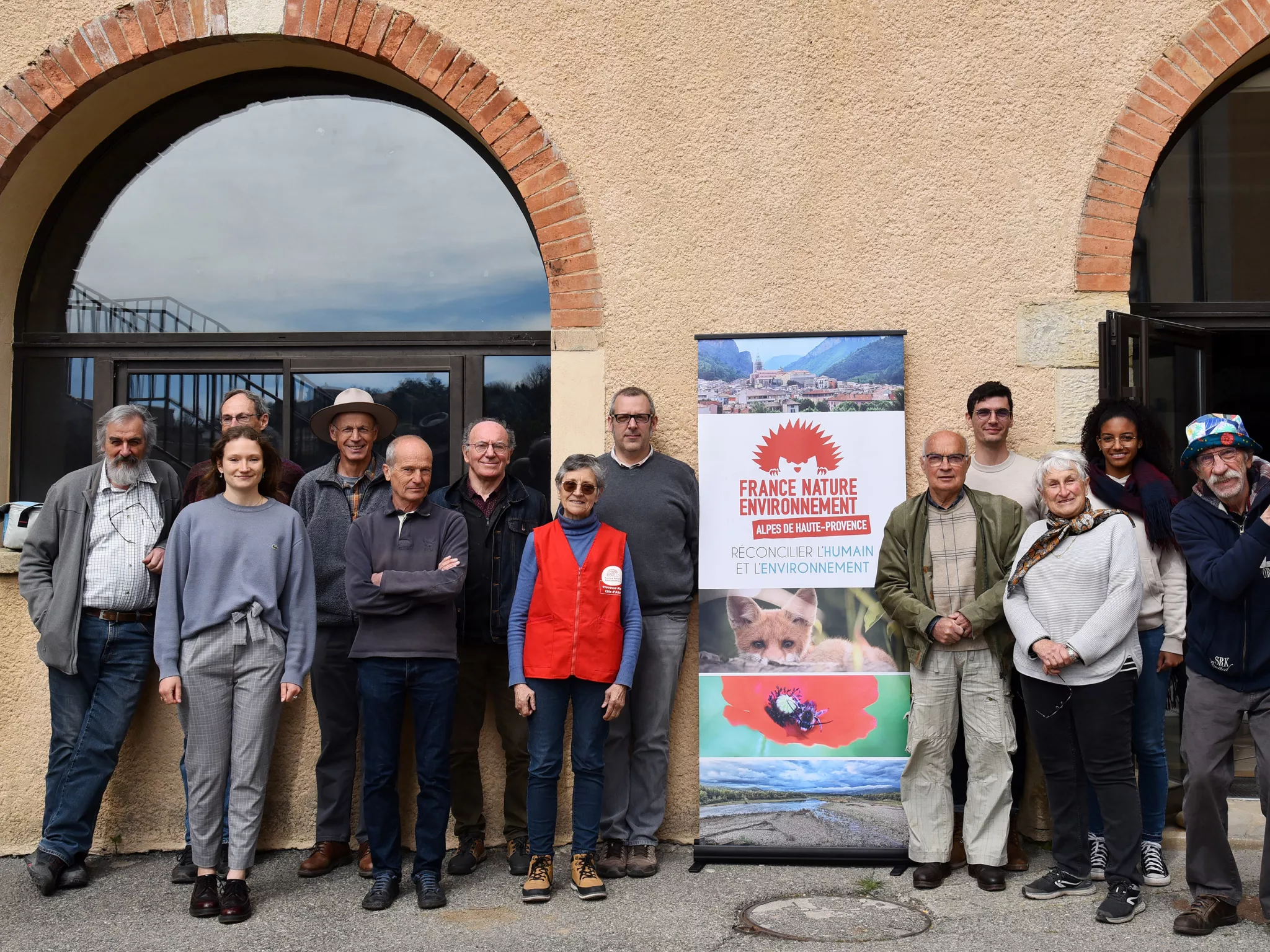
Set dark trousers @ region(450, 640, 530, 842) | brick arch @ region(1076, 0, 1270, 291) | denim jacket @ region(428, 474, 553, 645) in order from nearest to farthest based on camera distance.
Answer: denim jacket @ region(428, 474, 553, 645)
dark trousers @ region(450, 640, 530, 842)
brick arch @ region(1076, 0, 1270, 291)

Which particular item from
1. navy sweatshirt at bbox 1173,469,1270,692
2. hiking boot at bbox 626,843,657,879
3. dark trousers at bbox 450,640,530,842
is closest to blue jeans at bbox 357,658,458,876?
dark trousers at bbox 450,640,530,842

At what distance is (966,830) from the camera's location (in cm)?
435

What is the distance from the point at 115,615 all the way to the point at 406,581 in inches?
56.5

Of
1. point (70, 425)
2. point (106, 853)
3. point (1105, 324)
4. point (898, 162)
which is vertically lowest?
point (106, 853)

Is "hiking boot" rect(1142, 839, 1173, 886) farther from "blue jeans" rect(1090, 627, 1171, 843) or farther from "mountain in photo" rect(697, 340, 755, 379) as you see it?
"mountain in photo" rect(697, 340, 755, 379)

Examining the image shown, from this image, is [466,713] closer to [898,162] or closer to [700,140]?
[700,140]

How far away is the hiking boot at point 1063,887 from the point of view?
4.13 meters

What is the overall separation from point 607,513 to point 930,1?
2.81 m

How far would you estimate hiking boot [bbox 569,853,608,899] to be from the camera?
4.20 m

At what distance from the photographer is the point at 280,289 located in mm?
5625

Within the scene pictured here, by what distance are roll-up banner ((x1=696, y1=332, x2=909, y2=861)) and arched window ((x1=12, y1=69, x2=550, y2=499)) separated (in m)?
1.12

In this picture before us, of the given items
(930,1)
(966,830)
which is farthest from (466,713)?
(930,1)

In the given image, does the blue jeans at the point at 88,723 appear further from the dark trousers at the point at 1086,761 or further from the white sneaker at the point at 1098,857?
the white sneaker at the point at 1098,857

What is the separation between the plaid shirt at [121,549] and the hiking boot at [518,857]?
1901 millimetres
